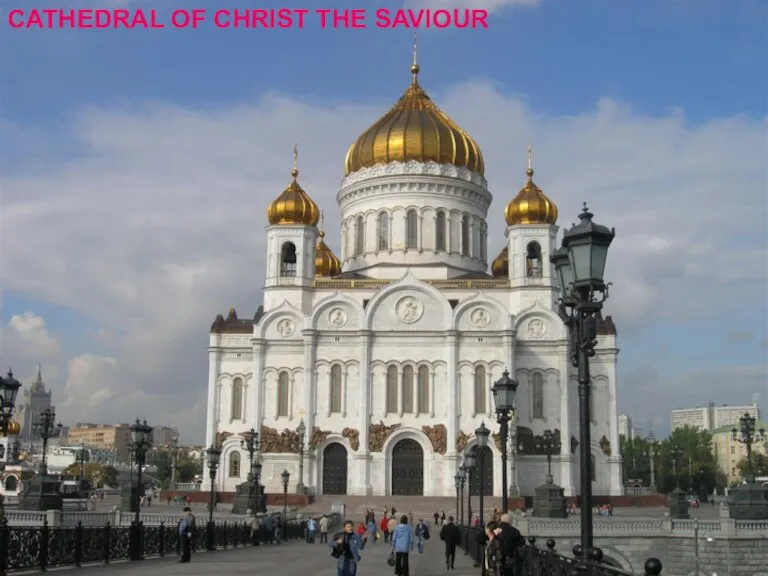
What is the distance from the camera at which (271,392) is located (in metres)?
51.4

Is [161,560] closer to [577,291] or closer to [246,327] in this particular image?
[577,291]

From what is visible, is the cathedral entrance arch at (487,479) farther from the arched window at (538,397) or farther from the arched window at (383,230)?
the arched window at (383,230)

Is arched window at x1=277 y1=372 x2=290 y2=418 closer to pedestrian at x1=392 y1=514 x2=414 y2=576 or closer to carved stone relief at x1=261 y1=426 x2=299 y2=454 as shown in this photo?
carved stone relief at x1=261 y1=426 x2=299 y2=454

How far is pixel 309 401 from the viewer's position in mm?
50094

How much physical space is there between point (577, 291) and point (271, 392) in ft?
138

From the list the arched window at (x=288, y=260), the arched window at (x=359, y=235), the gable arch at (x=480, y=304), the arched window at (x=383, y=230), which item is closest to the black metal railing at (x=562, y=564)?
the gable arch at (x=480, y=304)

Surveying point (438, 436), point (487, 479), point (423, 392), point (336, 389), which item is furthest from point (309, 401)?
point (487, 479)

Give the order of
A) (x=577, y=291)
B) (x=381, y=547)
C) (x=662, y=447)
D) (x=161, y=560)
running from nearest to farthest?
(x=577, y=291)
(x=161, y=560)
(x=381, y=547)
(x=662, y=447)

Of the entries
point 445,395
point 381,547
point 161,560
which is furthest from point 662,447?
point 161,560

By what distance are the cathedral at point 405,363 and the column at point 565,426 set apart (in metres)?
0.07

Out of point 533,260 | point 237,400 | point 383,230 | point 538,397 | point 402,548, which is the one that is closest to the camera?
point 402,548

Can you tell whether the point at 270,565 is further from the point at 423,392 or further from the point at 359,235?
the point at 359,235

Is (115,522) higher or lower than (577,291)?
lower

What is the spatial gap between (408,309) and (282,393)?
7991 millimetres
